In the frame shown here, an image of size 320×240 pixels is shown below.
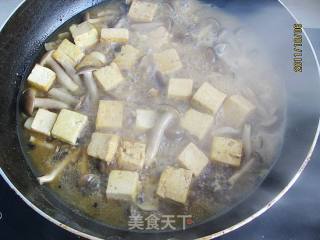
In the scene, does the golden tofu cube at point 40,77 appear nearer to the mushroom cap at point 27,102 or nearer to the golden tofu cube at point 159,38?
the mushroom cap at point 27,102

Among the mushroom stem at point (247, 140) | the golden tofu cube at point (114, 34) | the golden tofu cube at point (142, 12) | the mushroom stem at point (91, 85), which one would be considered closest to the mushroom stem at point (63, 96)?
the mushroom stem at point (91, 85)

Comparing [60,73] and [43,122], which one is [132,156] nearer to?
[43,122]

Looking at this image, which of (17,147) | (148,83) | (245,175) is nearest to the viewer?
(245,175)

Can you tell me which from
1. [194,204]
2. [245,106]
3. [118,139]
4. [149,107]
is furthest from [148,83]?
[194,204]

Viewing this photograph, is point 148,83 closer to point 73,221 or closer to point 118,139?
point 118,139

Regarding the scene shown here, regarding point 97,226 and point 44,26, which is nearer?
point 97,226

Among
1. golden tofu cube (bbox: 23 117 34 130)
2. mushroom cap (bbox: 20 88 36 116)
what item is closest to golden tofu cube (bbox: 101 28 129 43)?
mushroom cap (bbox: 20 88 36 116)

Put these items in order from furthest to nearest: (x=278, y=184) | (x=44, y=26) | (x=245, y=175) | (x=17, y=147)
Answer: (x=44, y=26), (x=17, y=147), (x=245, y=175), (x=278, y=184)
